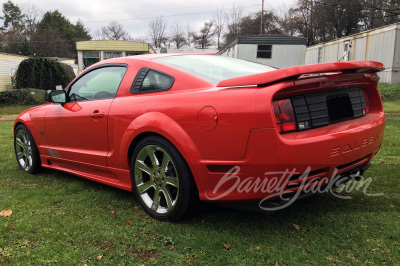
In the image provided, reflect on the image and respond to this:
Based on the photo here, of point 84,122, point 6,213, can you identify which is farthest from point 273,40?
point 6,213

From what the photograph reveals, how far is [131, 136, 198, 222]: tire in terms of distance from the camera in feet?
8.03

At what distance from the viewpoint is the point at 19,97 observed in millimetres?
17734

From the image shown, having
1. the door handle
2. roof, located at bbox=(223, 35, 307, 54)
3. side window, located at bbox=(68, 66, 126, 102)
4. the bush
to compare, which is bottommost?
the bush

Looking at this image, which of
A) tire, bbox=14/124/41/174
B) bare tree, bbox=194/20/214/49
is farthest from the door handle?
bare tree, bbox=194/20/214/49

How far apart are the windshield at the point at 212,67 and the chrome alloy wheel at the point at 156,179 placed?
Answer: 2.37ft

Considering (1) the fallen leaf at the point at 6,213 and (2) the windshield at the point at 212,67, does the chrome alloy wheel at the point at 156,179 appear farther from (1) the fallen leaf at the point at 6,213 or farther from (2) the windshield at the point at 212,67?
(1) the fallen leaf at the point at 6,213

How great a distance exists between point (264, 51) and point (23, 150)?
21.3m

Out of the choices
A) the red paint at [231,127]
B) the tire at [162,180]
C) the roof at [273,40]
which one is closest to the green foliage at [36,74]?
the roof at [273,40]

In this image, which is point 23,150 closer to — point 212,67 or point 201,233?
point 212,67

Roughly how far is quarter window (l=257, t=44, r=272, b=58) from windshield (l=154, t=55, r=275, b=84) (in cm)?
2105

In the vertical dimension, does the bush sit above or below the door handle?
below

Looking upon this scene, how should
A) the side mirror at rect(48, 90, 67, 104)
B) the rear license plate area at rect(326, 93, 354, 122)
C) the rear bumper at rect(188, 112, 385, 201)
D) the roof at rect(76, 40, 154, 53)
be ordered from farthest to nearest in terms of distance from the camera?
1. the roof at rect(76, 40, 154, 53)
2. the side mirror at rect(48, 90, 67, 104)
3. the rear license plate area at rect(326, 93, 354, 122)
4. the rear bumper at rect(188, 112, 385, 201)

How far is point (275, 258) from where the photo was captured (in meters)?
2.12

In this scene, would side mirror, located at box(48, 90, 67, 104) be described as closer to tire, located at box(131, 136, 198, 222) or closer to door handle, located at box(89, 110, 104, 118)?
door handle, located at box(89, 110, 104, 118)
